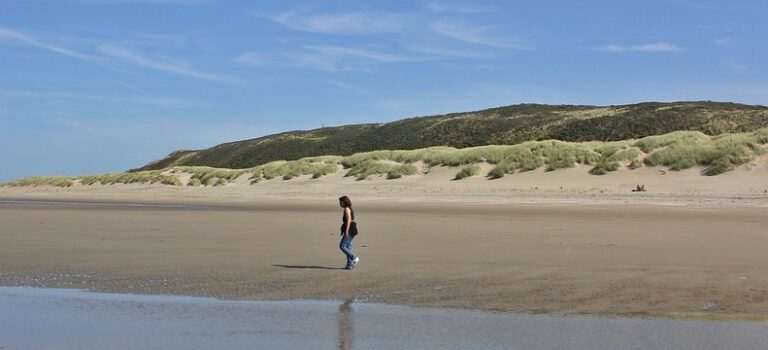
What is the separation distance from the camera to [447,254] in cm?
1229

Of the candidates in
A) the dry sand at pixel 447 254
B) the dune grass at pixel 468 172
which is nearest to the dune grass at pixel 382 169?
the dune grass at pixel 468 172

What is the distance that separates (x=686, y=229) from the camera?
15.3 meters

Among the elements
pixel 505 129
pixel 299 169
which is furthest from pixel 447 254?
pixel 505 129

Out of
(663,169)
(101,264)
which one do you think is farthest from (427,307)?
(663,169)

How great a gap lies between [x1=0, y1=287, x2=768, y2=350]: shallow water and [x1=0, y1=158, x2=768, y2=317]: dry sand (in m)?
0.61

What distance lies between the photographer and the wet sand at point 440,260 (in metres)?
8.88

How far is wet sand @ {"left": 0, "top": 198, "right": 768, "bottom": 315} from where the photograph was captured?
349 inches

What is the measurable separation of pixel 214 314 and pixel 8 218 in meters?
16.0

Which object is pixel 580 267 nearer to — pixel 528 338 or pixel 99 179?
pixel 528 338

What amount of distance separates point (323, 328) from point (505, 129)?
63937mm

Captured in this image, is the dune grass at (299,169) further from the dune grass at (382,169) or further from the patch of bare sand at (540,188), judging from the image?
the dune grass at (382,169)

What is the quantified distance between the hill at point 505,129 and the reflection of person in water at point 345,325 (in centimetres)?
5073

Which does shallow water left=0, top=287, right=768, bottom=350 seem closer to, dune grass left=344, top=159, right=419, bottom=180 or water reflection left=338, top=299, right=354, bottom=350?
water reflection left=338, top=299, right=354, bottom=350

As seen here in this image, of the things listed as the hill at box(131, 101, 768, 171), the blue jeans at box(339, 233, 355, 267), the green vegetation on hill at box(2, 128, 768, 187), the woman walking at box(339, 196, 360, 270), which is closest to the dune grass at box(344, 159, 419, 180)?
the green vegetation on hill at box(2, 128, 768, 187)
